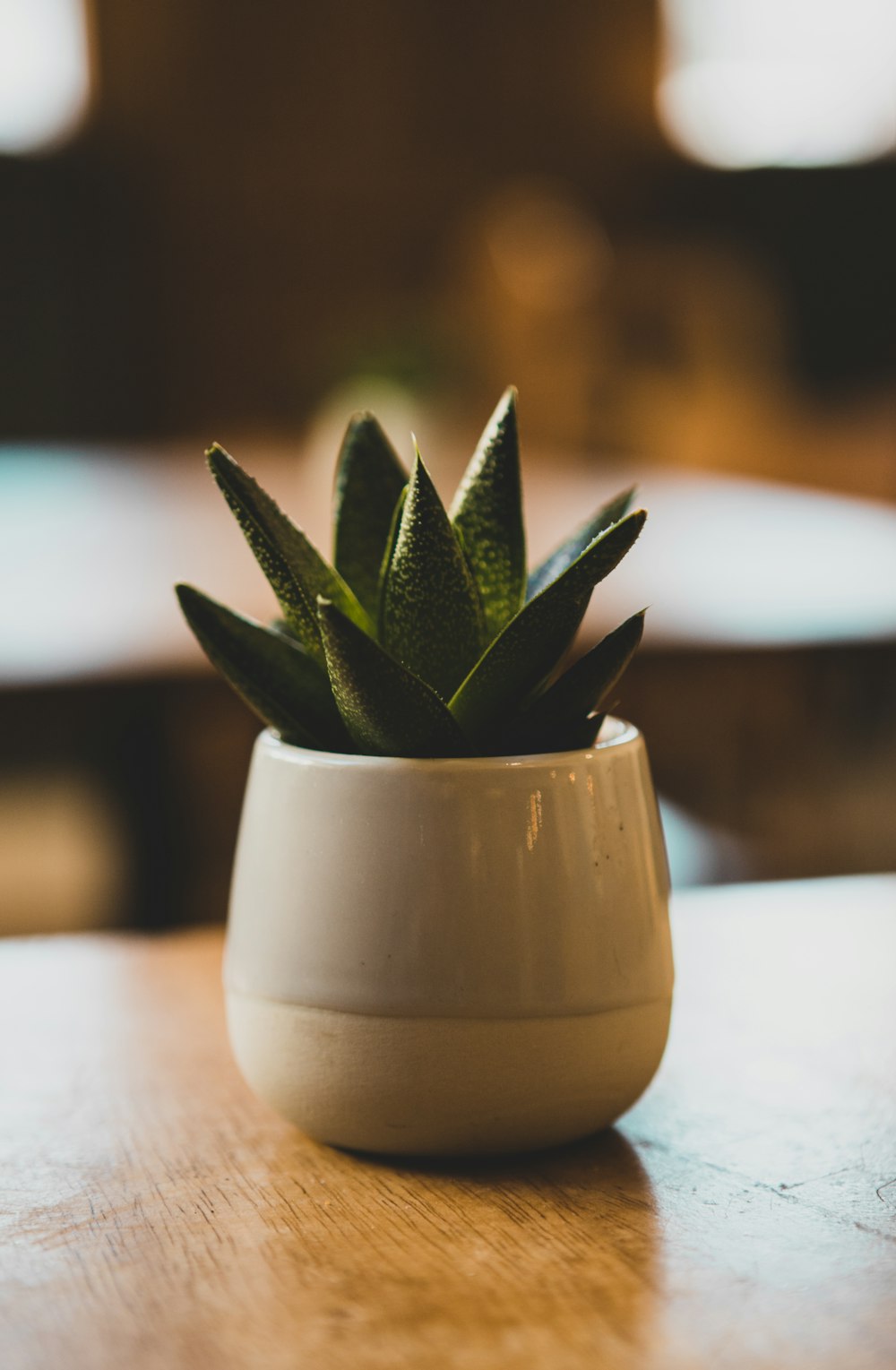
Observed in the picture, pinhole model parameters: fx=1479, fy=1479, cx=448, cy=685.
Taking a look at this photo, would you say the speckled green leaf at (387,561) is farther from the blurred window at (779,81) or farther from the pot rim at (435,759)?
the blurred window at (779,81)

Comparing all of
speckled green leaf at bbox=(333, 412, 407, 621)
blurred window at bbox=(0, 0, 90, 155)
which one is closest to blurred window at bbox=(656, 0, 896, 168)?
blurred window at bbox=(0, 0, 90, 155)

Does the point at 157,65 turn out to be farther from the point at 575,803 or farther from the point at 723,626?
the point at 575,803

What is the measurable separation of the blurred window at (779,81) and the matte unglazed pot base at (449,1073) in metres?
3.87

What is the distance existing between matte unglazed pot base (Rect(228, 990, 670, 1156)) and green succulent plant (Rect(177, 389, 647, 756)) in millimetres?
89

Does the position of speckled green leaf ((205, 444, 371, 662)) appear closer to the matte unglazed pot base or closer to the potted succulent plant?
the potted succulent plant

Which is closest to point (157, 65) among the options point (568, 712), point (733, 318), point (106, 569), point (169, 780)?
point (733, 318)

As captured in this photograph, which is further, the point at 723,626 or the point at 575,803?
the point at 723,626

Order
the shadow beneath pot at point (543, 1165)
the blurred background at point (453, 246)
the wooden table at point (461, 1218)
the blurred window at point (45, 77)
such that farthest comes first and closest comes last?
1. the blurred window at point (45, 77)
2. the blurred background at point (453, 246)
3. the shadow beneath pot at point (543, 1165)
4. the wooden table at point (461, 1218)

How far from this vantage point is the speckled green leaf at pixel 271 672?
49 centimetres

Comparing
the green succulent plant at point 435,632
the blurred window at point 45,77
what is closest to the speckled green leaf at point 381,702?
the green succulent plant at point 435,632

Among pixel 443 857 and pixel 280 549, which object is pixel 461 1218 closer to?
pixel 443 857

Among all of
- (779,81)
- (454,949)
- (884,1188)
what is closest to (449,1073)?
(454,949)

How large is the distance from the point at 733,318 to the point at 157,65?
157 centimetres

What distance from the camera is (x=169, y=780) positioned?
1.38m
